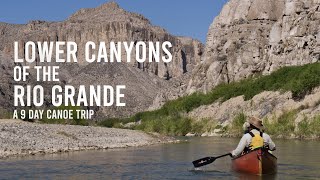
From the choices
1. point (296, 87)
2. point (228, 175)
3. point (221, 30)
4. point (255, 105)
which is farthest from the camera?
point (221, 30)

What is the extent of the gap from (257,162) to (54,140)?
2228 centimetres

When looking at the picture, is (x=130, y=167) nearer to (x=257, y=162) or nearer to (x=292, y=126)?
(x=257, y=162)

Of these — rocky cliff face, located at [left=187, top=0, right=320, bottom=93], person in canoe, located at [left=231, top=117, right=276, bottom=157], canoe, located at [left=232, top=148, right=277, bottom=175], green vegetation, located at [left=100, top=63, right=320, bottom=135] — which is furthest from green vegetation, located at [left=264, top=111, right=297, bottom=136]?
person in canoe, located at [left=231, top=117, right=276, bottom=157]

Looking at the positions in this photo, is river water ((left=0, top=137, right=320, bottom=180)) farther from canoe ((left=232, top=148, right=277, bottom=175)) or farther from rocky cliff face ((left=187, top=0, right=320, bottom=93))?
rocky cliff face ((left=187, top=0, right=320, bottom=93))

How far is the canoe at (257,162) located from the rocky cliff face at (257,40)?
81192mm

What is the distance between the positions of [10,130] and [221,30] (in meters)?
122

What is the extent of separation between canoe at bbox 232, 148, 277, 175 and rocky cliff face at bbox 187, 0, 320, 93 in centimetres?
8119

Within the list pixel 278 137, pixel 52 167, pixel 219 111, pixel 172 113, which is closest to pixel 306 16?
pixel 219 111

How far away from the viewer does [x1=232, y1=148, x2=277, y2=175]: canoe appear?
23391 mm

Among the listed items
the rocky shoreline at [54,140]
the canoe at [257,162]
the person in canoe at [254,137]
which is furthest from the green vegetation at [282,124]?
the person in canoe at [254,137]

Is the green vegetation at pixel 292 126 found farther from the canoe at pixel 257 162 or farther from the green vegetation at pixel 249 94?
the canoe at pixel 257 162

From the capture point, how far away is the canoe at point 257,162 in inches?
921

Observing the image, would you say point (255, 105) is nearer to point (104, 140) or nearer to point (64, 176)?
point (104, 140)

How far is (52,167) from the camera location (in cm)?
2870
